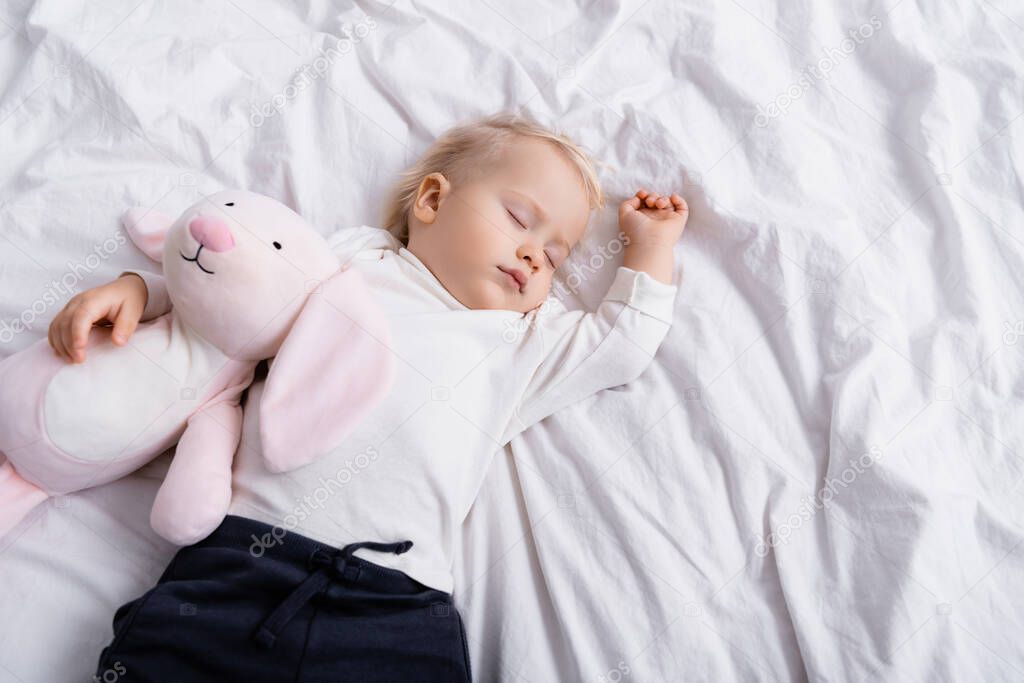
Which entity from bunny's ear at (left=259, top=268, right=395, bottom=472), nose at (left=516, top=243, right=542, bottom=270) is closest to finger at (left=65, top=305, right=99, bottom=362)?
bunny's ear at (left=259, top=268, right=395, bottom=472)

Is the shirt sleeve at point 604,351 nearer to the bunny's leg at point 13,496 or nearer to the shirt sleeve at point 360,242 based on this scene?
the shirt sleeve at point 360,242

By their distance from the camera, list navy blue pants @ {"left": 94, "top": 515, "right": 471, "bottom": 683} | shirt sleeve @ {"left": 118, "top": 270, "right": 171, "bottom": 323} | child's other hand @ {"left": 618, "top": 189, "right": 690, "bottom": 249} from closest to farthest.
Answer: navy blue pants @ {"left": 94, "top": 515, "right": 471, "bottom": 683}, shirt sleeve @ {"left": 118, "top": 270, "right": 171, "bottom": 323}, child's other hand @ {"left": 618, "top": 189, "right": 690, "bottom": 249}

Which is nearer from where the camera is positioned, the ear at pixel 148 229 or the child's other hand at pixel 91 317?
the child's other hand at pixel 91 317

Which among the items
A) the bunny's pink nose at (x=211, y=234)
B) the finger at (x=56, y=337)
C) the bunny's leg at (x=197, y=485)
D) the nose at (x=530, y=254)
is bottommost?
the bunny's leg at (x=197, y=485)

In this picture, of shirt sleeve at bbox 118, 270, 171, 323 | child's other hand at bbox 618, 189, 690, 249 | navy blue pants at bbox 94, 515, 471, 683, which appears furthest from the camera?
child's other hand at bbox 618, 189, 690, 249

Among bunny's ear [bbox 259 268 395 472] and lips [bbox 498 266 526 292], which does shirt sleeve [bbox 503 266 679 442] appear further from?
bunny's ear [bbox 259 268 395 472]

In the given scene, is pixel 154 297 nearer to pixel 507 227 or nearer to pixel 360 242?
pixel 360 242

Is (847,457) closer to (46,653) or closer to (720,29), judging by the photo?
(720,29)

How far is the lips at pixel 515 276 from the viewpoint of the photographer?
1.19 meters

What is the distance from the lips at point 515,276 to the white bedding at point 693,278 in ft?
0.46

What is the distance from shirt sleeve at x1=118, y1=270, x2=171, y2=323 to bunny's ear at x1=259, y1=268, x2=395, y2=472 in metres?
0.20

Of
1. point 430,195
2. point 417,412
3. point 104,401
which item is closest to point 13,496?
point 104,401

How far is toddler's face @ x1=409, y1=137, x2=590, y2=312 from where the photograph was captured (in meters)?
1.20

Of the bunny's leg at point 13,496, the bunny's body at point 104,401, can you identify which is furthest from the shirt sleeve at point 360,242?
the bunny's leg at point 13,496
